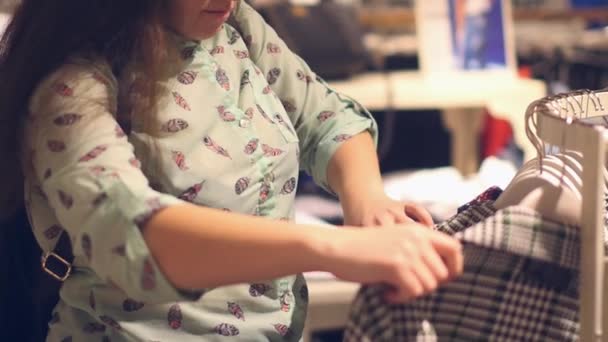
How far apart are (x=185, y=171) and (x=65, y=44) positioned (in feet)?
0.49

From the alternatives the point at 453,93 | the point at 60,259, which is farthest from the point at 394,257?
the point at 453,93

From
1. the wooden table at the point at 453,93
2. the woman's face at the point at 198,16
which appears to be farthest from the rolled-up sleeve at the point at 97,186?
the wooden table at the point at 453,93

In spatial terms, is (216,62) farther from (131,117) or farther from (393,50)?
(393,50)

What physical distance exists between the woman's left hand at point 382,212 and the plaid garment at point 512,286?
0.14 m

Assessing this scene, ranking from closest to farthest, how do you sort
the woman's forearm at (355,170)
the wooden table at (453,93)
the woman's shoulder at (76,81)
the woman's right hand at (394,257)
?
the woman's right hand at (394,257), the woman's shoulder at (76,81), the woman's forearm at (355,170), the wooden table at (453,93)

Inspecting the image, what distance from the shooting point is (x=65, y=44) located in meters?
0.75

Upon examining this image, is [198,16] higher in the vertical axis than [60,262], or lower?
higher

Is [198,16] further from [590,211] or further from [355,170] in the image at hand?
[590,211]

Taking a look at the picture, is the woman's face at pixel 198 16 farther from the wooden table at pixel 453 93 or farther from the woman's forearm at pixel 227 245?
the wooden table at pixel 453 93

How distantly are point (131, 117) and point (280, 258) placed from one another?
8.7 inches

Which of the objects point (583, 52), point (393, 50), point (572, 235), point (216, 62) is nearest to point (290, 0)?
point (393, 50)

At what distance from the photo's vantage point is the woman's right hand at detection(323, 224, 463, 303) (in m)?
0.59

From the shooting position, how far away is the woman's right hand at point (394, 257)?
59 centimetres

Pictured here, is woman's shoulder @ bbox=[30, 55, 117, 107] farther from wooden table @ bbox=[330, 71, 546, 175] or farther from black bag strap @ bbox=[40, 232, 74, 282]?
wooden table @ bbox=[330, 71, 546, 175]
